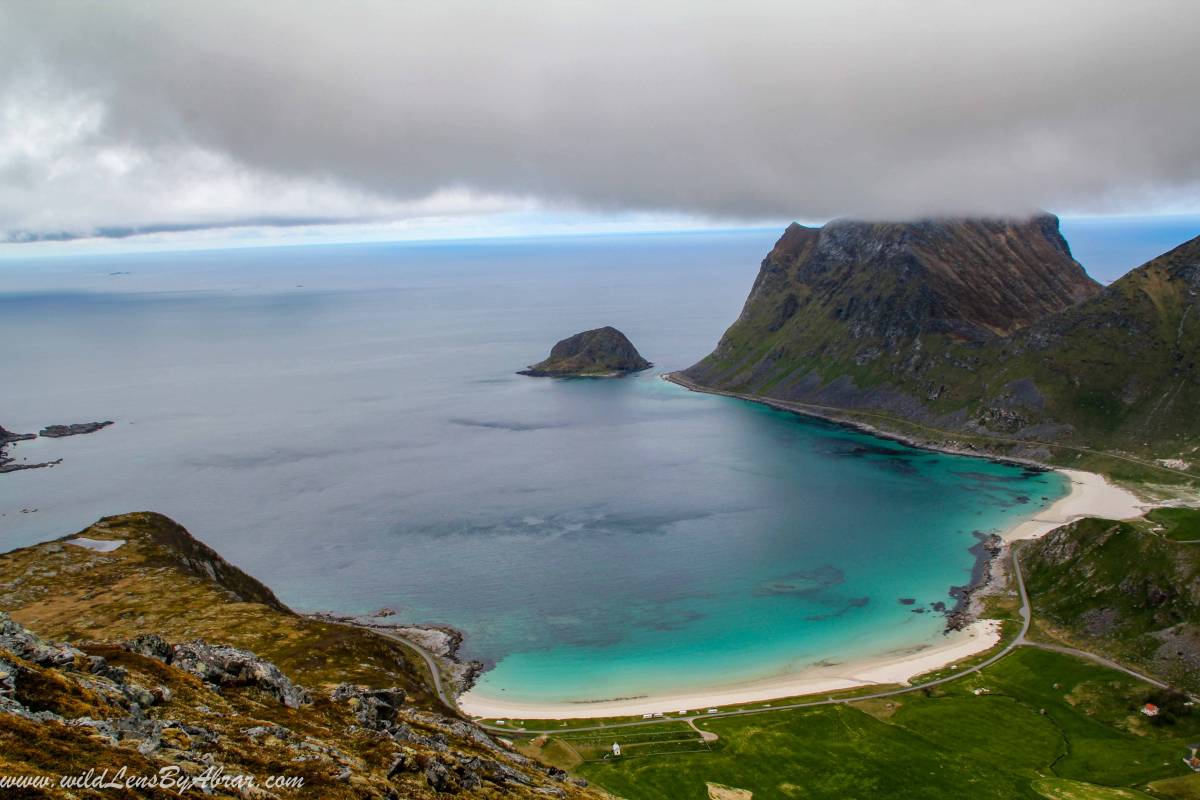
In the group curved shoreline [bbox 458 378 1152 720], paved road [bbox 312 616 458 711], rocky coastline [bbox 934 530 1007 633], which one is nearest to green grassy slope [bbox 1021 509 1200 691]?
rocky coastline [bbox 934 530 1007 633]

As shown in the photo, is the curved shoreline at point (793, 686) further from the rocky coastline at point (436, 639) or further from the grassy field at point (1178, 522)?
the grassy field at point (1178, 522)

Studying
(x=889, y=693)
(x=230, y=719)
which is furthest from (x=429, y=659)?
(x=230, y=719)

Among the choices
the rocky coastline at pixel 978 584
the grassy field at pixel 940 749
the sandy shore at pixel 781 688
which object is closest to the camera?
the grassy field at pixel 940 749

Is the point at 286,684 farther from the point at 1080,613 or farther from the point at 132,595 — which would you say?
the point at 1080,613

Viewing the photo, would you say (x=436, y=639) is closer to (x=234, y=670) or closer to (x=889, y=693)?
(x=889, y=693)

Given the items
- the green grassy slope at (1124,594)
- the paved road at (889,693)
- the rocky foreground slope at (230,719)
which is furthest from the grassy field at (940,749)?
the rocky foreground slope at (230,719)

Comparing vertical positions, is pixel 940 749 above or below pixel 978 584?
below
